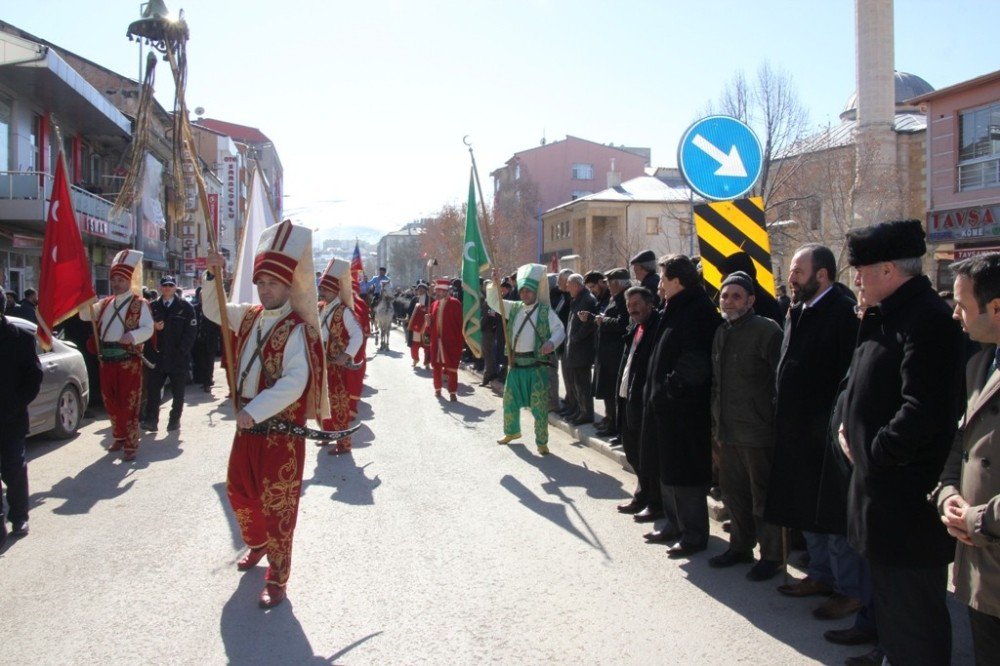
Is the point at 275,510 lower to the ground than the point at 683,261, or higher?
lower

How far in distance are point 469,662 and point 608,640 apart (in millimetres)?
745

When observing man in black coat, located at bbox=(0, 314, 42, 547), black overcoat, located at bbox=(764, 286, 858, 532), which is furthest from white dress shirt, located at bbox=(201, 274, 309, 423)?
black overcoat, located at bbox=(764, 286, 858, 532)

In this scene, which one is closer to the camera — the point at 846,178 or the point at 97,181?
the point at 846,178

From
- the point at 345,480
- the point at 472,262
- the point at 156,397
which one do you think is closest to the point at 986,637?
the point at 345,480

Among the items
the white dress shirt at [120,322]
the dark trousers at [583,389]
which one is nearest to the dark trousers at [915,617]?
the dark trousers at [583,389]

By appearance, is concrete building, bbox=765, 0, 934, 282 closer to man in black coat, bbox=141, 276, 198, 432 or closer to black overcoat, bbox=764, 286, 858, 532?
man in black coat, bbox=141, 276, 198, 432

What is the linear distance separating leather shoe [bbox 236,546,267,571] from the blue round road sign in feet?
13.5

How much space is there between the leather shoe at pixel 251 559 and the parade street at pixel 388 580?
75 mm

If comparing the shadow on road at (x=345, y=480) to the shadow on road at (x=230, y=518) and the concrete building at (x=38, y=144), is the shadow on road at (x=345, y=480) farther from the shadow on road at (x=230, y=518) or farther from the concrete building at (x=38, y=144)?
the concrete building at (x=38, y=144)

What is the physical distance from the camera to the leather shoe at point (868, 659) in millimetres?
3807

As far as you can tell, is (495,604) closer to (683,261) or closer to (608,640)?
(608,640)

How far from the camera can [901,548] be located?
10.8 feet

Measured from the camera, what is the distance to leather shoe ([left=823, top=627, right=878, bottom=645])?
4074mm


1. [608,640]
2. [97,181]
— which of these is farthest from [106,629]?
[97,181]
